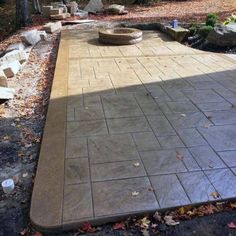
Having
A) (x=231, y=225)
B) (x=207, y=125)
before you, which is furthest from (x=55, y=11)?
(x=231, y=225)

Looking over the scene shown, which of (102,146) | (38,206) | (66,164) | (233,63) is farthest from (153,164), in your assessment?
(233,63)

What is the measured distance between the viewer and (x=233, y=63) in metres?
5.79

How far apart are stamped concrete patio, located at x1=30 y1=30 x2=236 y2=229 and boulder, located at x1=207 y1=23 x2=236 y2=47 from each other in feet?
4.20

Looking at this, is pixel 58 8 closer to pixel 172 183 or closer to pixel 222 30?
pixel 222 30

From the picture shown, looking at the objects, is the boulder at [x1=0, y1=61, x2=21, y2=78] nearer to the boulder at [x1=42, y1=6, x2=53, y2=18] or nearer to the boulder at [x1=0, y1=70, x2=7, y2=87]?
the boulder at [x1=0, y1=70, x2=7, y2=87]

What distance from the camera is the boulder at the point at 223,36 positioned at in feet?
22.0

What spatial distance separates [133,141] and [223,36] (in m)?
4.45

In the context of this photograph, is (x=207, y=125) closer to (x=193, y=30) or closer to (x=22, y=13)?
(x=193, y=30)

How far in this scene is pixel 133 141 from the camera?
3.24 meters

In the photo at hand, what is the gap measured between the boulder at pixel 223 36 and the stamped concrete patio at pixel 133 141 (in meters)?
1.28

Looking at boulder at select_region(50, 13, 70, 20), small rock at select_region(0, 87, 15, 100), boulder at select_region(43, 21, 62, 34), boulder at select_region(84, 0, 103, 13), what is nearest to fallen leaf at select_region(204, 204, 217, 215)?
small rock at select_region(0, 87, 15, 100)

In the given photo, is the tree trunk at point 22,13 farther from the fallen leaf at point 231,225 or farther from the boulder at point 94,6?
the fallen leaf at point 231,225

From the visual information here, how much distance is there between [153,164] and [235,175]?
27.1 inches

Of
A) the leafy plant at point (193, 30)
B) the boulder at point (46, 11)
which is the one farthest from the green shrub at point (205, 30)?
the boulder at point (46, 11)
